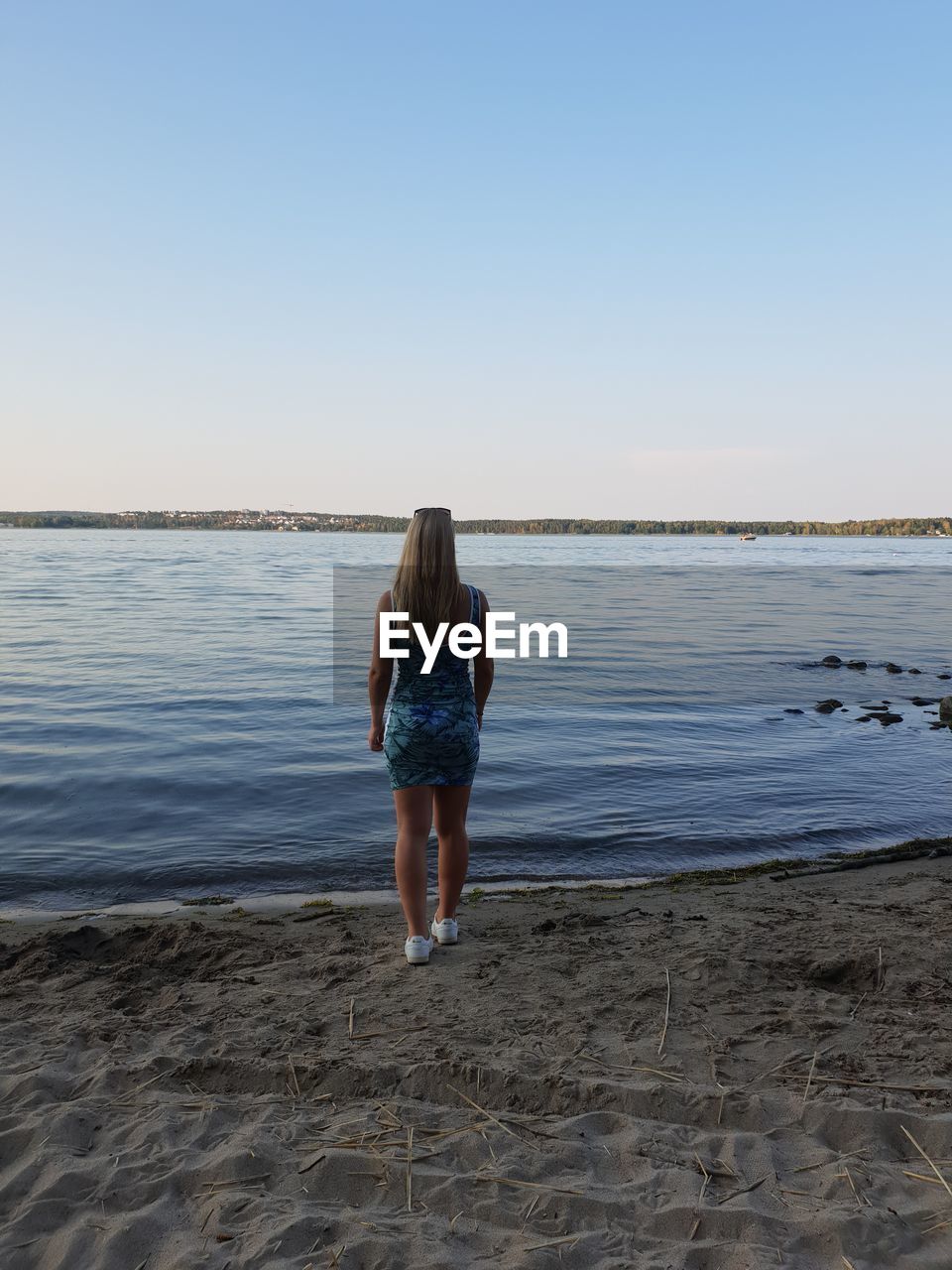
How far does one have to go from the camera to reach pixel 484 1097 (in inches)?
135

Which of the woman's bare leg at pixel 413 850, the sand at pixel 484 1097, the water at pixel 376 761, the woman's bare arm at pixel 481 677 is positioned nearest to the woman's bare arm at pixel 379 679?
the woman's bare leg at pixel 413 850

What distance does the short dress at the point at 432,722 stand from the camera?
189 inches

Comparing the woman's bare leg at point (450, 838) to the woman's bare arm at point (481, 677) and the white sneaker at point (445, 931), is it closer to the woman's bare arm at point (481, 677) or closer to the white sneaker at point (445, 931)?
the white sneaker at point (445, 931)

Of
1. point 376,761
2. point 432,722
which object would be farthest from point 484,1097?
point 376,761

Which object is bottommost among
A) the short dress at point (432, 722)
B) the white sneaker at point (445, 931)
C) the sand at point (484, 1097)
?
the white sneaker at point (445, 931)

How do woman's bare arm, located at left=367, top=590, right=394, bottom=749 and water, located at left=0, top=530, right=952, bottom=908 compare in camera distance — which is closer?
woman's bare arm, located at left=367, top=590, right=394, bottom=749

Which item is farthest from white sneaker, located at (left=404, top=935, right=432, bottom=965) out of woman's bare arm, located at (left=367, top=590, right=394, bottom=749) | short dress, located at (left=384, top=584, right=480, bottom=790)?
woman's bare arm, located at (left=367, top=590, right=394, bottom=749)

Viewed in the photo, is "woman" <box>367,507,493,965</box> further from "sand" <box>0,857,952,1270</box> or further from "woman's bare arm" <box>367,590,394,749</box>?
"sand" <box>0,857,952,1270</box>

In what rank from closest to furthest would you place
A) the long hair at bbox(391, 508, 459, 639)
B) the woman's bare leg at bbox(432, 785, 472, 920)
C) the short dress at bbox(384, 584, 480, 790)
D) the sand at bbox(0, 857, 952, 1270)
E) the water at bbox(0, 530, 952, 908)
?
the sand at bbox(0, 857, 952, 1270) → the long hair at bbox(391, 508, 459, 639) → the short dress at bbox(384, 584, 480, 790) → the woman's bare leg at bbox(432, 785, 472, 920) → the water at bbox(0, 530, 952, 908)

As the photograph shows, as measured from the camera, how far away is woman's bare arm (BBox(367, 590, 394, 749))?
15.6ft

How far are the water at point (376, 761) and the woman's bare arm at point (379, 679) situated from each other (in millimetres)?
2505

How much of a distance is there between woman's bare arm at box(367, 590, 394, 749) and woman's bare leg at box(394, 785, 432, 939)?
336 millimetres

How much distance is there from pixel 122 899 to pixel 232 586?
129ft

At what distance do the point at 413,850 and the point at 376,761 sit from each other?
6118mm
